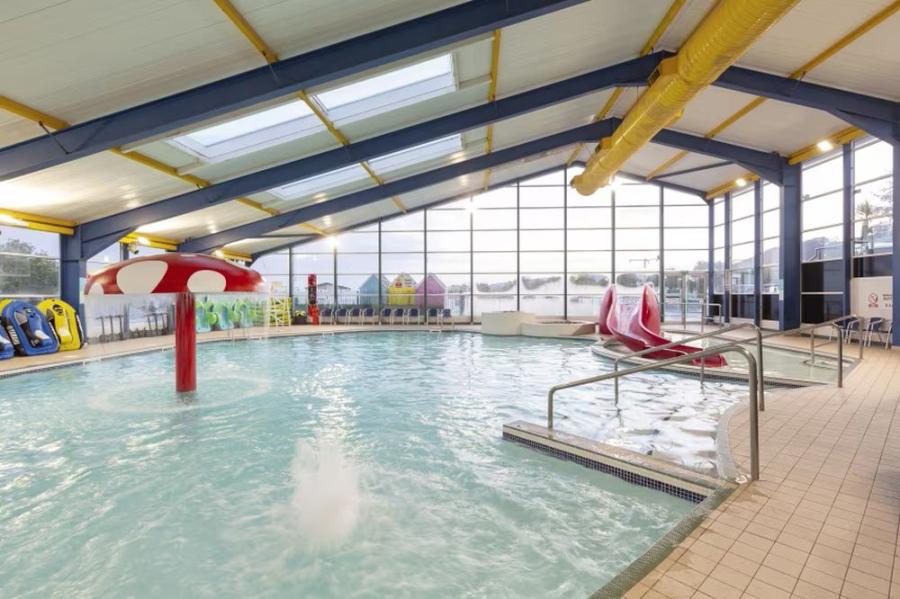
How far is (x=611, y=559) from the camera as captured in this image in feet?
Result: 7.30

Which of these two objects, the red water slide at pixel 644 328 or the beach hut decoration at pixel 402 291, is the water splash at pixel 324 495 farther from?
the beach hut decoration at pixel 402 291

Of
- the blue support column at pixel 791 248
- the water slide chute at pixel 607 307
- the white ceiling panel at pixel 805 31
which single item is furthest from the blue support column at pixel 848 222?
the water slide chute at pixel 607 307

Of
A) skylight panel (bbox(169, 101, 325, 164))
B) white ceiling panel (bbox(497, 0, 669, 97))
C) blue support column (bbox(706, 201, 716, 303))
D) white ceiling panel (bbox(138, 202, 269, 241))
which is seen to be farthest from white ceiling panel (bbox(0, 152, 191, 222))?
blue support column (bbox(706, 201, 716, 303))

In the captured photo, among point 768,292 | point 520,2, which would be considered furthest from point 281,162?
point 768,292

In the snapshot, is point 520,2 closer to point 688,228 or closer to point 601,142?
point 601,142

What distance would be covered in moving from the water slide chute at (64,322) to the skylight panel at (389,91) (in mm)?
6647

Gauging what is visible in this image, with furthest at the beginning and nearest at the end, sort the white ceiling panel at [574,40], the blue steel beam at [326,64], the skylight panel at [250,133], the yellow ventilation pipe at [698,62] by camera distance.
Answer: the skylight panel at [250,133]
the white ceiling panel at [574,40]
the blue steel beam at [326,64]
the yellow ventilation pipe at [698,62]

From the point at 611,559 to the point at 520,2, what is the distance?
5349 mm

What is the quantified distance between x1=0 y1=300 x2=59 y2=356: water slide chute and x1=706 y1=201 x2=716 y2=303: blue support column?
1731 centimetres

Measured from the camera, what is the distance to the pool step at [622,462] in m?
2.64

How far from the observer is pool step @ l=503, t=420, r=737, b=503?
8.66 feet

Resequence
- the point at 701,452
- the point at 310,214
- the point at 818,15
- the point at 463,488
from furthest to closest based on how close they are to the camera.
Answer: the point at 310,214
the point at 818,15
the point at 701,452
the point at 463,488

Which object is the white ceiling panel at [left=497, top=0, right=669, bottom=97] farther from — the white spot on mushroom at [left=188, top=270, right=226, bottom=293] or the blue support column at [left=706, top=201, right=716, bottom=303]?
the blue support column at [left=706, top=201, right=716, bottom=303]

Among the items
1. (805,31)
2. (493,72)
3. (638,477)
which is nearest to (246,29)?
(493,72)
